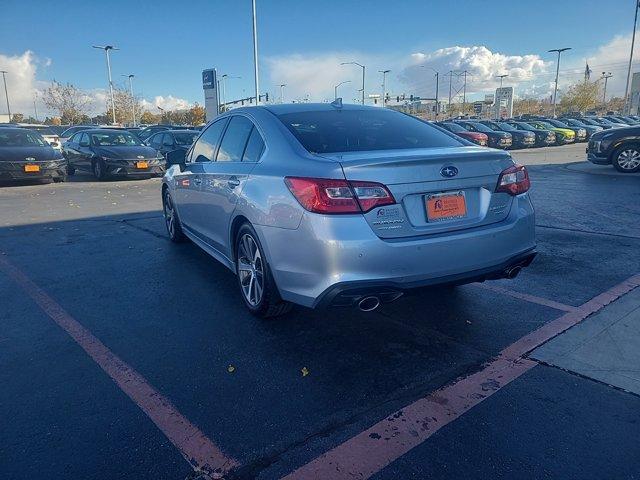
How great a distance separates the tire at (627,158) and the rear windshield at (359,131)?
38.5 feet

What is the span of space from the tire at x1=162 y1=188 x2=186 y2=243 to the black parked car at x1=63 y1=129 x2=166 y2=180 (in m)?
8.27

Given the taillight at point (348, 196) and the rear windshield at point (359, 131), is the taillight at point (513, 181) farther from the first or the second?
the taillight at point (348, 196)

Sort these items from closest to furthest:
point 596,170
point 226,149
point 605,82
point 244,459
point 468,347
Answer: point 244,459
point 468,347
point 226,149
point 596,170
point 605,82

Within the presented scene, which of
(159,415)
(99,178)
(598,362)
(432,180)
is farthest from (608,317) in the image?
(99,178)

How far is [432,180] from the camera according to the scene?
300 centimetres

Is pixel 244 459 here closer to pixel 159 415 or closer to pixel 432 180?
pixel 159 415

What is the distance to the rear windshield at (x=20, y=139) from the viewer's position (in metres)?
12.9

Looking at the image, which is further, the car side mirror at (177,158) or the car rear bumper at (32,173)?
the car rear bumper at (32,173)

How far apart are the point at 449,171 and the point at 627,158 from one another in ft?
42.1

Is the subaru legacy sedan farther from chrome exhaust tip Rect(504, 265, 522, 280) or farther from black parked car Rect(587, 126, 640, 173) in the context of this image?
black parked car Rect(587, 126, 640, 173)

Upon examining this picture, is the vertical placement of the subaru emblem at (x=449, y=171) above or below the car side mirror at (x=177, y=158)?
above

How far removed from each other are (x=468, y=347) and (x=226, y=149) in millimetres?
2647

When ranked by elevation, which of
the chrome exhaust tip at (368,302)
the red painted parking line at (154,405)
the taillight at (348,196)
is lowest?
the red painted parking line at (154,405)

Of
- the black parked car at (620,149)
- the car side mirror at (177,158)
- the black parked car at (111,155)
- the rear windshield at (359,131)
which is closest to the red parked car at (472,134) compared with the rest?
the black parked car at (620,149)
